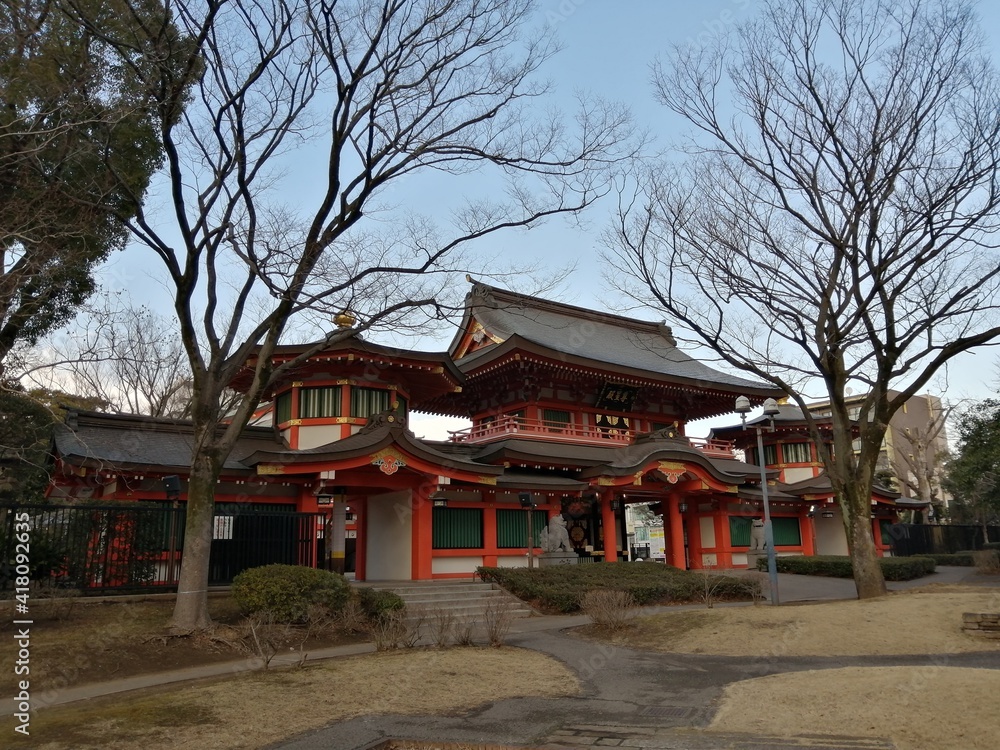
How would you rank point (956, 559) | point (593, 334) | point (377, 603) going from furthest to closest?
point (956, 559) → point (593, 334) → point (377, 603)

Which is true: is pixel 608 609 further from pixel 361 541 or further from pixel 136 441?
pixel 136 441

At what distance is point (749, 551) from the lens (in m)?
29.5

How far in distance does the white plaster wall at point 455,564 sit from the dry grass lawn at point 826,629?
779cm

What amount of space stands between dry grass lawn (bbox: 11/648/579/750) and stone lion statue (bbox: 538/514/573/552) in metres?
10.9

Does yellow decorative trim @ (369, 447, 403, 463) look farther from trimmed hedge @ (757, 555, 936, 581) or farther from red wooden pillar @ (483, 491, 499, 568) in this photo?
trimmed hedge @ (757, 555, 936, 581)

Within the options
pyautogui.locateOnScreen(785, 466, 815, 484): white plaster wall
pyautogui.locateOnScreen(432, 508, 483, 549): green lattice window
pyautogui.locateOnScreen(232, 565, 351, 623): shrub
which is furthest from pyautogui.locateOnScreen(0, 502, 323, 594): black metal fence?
pyautogui.locateOnScreen(785, 466, 815, 484): white plaster wall

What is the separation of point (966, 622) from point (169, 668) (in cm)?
1260

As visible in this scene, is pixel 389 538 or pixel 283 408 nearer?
pixel 389 538

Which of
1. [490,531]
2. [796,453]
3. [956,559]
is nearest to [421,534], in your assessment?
[490,531]

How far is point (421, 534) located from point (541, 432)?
717 cm

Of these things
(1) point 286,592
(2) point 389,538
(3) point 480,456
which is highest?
(3) point 480,456

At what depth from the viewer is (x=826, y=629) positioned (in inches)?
475

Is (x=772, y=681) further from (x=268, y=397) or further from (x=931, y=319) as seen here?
(x=268, y=397)

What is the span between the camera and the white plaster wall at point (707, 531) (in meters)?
28.6
